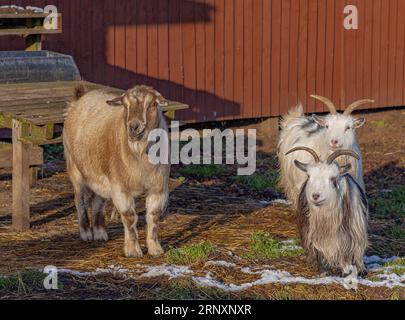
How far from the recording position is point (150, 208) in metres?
10.4

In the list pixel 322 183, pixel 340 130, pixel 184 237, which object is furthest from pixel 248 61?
pixel 322 183

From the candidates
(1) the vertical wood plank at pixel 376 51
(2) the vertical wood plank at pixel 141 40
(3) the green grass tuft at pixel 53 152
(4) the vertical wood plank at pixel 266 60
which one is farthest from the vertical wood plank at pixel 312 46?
(3) the green grass tuft at pixel 53 152

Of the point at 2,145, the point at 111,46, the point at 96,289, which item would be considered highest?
the point at 111,46

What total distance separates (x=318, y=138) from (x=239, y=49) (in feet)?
19.5

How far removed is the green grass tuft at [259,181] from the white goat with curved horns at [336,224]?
3981mm

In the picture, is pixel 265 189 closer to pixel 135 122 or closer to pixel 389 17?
pixel 135 122

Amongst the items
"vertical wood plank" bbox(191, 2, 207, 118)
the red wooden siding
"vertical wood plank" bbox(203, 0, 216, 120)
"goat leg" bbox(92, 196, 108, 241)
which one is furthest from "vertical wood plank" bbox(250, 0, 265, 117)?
"goat leg" bbox(92, 196, 108, 241)

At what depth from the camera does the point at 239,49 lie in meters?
17.4

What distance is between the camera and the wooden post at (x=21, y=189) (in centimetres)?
1147

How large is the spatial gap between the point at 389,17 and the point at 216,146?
15.4 ft

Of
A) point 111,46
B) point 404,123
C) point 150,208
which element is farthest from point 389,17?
point 150,208

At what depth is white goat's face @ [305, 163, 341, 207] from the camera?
9.46 m

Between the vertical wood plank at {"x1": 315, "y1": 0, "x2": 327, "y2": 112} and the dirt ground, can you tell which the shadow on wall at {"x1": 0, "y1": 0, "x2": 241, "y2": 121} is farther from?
the vertical wood plank at {"x1": 315, "y1": 0, "x2": 327, "y2": 112}
